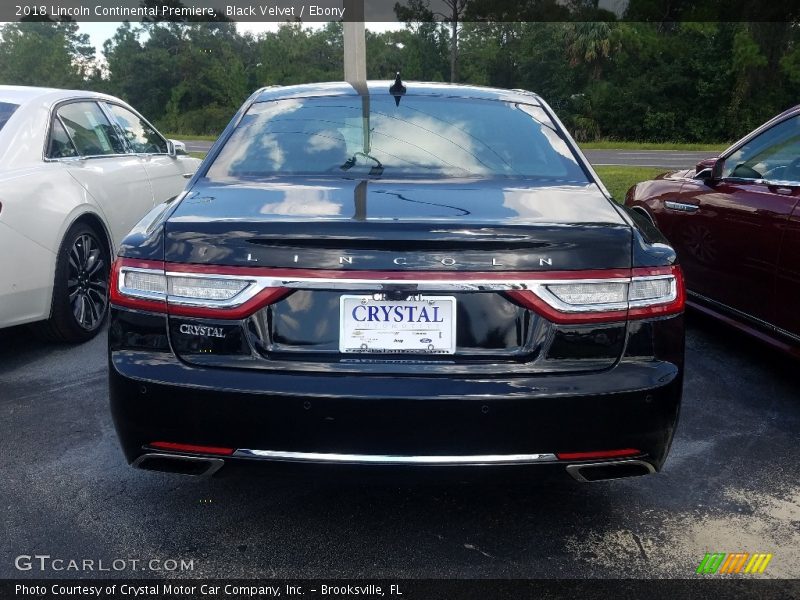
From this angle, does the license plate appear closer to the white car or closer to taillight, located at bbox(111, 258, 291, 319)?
taillight, located at bbox(111, 258, 291, 319)

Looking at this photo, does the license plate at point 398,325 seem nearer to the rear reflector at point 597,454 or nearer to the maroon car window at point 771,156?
the rear reflector at point 597,454

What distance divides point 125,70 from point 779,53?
48.2 meters

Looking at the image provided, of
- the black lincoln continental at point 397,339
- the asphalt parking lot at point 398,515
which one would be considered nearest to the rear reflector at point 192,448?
the black lincoln continental at point 397,339

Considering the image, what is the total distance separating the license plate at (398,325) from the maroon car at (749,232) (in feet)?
8.37

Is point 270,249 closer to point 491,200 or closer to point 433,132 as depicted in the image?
point 491,200

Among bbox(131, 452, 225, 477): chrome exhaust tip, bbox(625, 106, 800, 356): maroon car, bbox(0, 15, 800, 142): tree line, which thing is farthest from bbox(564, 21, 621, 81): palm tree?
bbox(131, 452, 225, 477): chrome exhaust tip

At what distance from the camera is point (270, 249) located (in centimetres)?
233

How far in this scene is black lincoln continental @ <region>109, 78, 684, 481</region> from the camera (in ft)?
7.53

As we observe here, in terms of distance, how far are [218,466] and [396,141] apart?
1.55 m

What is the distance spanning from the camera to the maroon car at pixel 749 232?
4.14 metres

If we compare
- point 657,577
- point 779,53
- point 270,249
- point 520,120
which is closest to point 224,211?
point 270,249

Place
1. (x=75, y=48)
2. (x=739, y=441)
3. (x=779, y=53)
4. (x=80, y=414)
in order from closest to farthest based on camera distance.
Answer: (x=739, y=441)
(x=80, y=414)
(x=779, y=53)
(x=75, y=48)

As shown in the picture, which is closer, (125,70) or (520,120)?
(520,120)

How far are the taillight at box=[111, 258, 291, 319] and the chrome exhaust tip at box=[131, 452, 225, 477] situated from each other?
1.50ft
